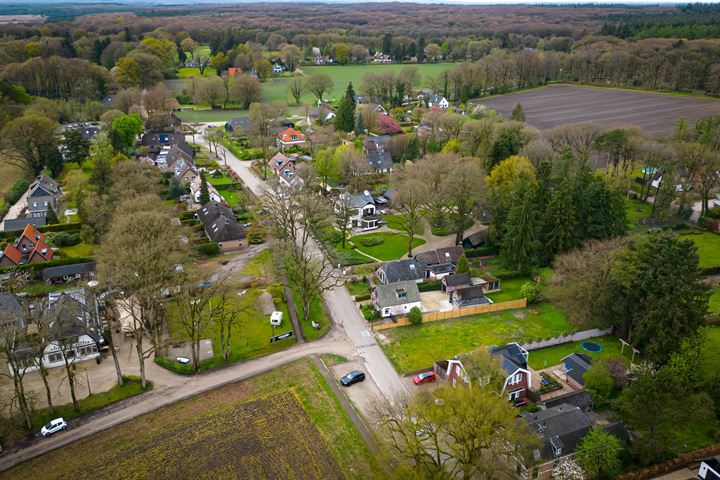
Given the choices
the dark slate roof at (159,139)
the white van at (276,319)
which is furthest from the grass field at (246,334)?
the dark slate roof at (159,139)

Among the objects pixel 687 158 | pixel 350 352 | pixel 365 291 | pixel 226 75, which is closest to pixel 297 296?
pixel 365 291

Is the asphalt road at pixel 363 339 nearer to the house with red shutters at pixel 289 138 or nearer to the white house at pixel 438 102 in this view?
the house with red shutters at pixel 289 138

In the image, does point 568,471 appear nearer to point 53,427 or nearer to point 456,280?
point 456,280

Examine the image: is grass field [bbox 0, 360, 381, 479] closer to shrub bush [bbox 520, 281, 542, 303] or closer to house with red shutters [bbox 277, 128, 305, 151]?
shrub bush [bbox 520, 281, 542, 303]

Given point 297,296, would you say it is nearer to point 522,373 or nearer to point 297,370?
point 297,370

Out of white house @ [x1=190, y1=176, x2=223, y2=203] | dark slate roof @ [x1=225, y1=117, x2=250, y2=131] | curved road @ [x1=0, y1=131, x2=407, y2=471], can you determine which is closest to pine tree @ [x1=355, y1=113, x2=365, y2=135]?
dark slate roof @ [x1=225, y1=117, x2=250, y2=131]

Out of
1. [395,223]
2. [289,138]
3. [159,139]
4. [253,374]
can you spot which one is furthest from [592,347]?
[159,139]
